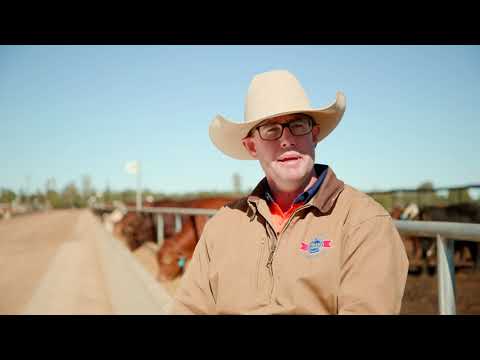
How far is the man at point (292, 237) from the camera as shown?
1.39 metres

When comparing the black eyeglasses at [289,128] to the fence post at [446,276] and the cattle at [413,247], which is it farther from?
the cattle at [413,247]

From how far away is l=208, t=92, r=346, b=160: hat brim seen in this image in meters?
1.81

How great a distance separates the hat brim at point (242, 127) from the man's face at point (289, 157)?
97 mm

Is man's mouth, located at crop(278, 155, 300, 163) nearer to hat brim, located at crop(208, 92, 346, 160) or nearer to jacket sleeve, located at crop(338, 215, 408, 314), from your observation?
hat brim, located at crop(208, 92, 346, 160)

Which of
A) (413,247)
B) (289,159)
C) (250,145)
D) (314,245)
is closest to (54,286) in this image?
(250,145)

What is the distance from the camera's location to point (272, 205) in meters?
1.81

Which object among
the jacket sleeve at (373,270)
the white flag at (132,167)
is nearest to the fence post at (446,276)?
the jacket sleeve at (373,270)

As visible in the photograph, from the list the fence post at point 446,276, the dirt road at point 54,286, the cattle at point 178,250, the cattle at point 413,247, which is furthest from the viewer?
the cattle at point 413,247

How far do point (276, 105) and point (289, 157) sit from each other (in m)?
0.22

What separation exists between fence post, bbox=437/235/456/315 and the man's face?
1.86ft

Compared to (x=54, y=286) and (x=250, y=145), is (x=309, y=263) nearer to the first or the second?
(x=250, y=145)

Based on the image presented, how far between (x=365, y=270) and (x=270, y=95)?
0.82 m

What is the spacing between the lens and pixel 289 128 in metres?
1.75
